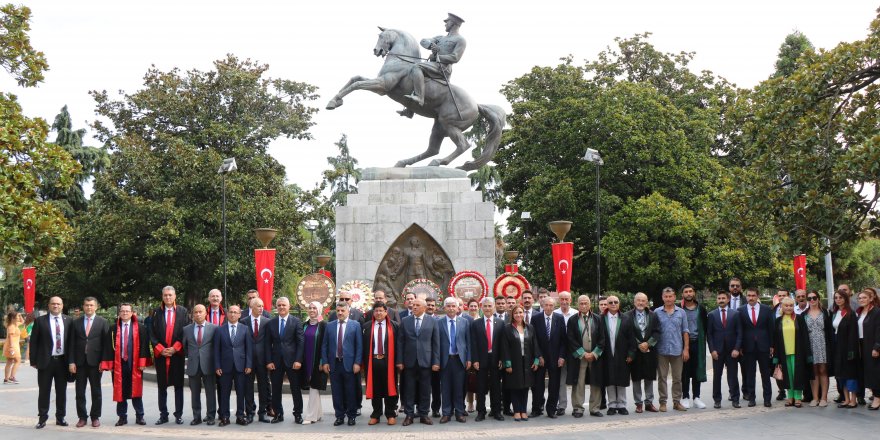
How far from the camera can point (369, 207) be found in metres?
15.6

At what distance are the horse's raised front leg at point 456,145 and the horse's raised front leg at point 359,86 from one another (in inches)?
62.6

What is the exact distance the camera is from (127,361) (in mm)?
10656

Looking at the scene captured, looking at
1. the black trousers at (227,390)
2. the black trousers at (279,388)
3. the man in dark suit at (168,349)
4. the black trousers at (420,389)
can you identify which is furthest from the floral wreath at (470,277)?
the man in dark suit at (168,349)

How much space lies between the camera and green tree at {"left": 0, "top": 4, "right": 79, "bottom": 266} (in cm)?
1398

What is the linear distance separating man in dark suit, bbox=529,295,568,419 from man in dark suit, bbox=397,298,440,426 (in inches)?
50.8

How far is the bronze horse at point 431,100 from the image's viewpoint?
15.5m

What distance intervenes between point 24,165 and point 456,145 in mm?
7720

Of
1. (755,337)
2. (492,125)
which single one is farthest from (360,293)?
(755,337)

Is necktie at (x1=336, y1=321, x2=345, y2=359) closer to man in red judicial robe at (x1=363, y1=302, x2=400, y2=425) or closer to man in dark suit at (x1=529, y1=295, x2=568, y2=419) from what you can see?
man in red judicial robe at (x1=363, y1=302, x2=400, y2=425)

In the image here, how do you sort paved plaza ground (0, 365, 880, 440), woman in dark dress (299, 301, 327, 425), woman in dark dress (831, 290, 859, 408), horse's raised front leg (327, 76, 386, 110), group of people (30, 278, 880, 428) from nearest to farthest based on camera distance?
paved plaza ground (0, 365, 880, 440) < group of people (30, 278, 880, 428) < woman in dark dress (299, 301, 327, 425) < woman in dark dress (831, 290, 859, 408) < horse's raised front leg (327, 76, 386, 110)

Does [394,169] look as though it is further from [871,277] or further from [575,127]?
[871,277]

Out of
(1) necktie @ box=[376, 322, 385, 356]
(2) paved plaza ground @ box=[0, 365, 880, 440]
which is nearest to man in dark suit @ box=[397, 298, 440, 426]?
(1) necktie @ box=[376, 322, 385, 356]

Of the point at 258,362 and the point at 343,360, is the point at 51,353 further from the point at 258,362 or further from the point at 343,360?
the point at 343,360

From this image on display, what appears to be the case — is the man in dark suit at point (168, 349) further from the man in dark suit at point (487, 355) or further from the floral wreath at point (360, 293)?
the floral wreath at point (360, 293)
